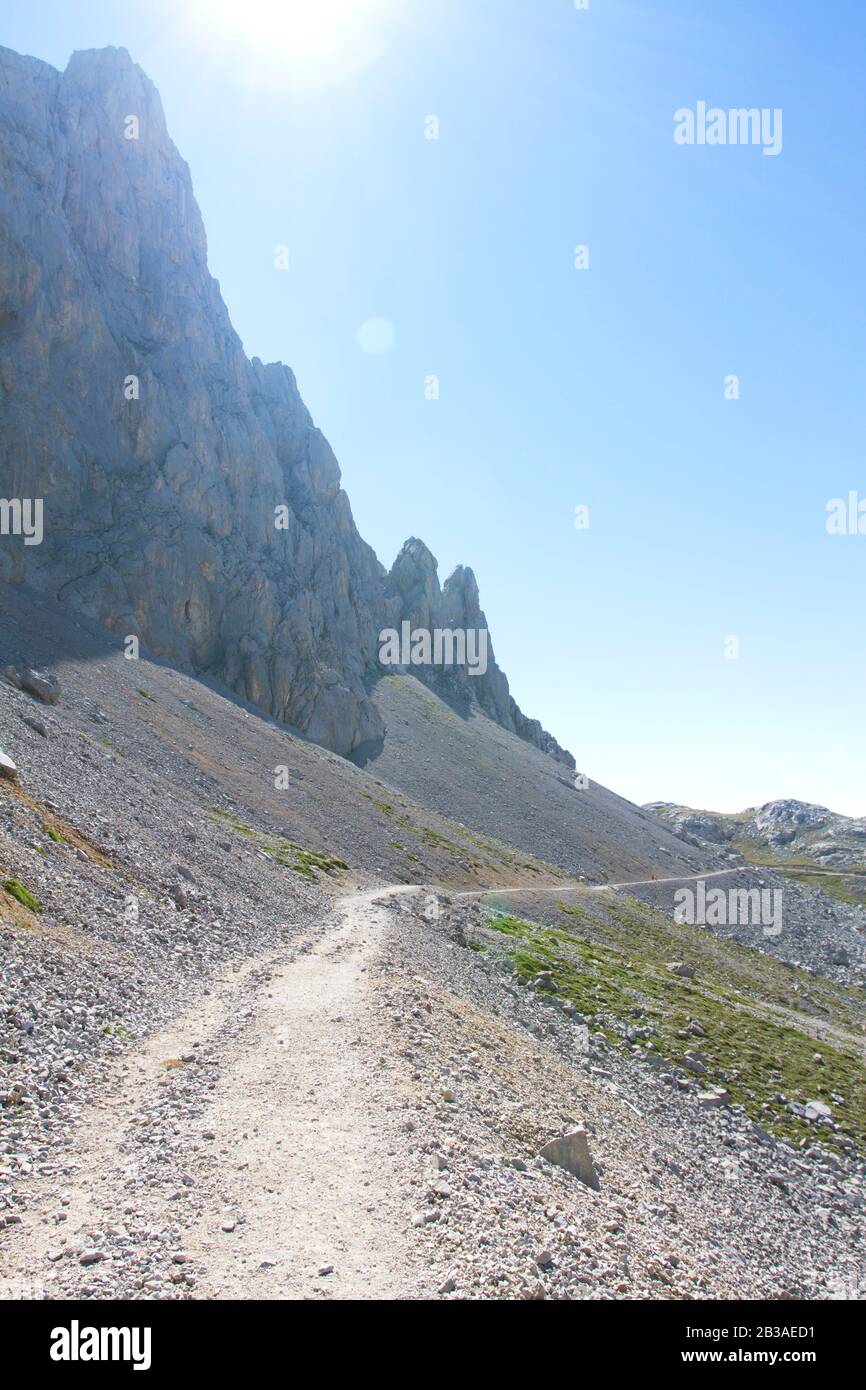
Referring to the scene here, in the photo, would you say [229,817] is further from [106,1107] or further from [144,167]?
[144,167]

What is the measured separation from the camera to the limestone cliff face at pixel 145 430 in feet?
303

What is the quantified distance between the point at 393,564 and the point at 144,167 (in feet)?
275

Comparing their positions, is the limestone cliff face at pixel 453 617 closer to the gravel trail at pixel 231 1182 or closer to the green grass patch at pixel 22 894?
the green grass patch at pixel 22 894

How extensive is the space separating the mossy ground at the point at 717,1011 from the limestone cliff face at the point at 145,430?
59583 millimetres

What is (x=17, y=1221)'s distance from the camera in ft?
31.4

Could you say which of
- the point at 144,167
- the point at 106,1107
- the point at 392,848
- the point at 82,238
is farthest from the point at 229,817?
the point at 144,167

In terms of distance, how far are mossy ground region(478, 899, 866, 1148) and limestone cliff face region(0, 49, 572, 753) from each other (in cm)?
5958

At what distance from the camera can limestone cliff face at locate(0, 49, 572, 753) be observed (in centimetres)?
9238

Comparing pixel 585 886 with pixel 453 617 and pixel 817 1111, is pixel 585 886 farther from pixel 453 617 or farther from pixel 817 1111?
pixel 453 617

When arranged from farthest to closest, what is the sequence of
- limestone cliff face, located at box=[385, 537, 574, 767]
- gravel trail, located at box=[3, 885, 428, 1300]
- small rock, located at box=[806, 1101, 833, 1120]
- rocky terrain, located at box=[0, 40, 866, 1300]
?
limestone cliff face, located at box=[385, 537, 574, 767] < small rock, located at box=[806, 1101, 833, 1120] < rocky terrain, located at box=[0, 40, 866, 1300] < gravel trail, located at box=[3, 885, 428, 1300]

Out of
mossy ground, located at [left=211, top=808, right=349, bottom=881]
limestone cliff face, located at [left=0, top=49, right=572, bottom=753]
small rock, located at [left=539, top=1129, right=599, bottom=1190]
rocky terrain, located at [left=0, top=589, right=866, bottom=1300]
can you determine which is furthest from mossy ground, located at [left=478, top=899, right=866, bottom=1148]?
limestone cliff face, located at [left=0, top=49, right=572, bottom=753]

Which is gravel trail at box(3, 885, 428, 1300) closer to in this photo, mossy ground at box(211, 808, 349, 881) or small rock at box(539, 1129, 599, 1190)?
small rock at box(539, 1129, 599, 1190)

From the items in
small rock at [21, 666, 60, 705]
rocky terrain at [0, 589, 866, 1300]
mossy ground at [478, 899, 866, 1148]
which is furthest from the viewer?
small rock at [21, 666, 60, 705]

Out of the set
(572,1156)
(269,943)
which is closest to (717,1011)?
(269,943)
